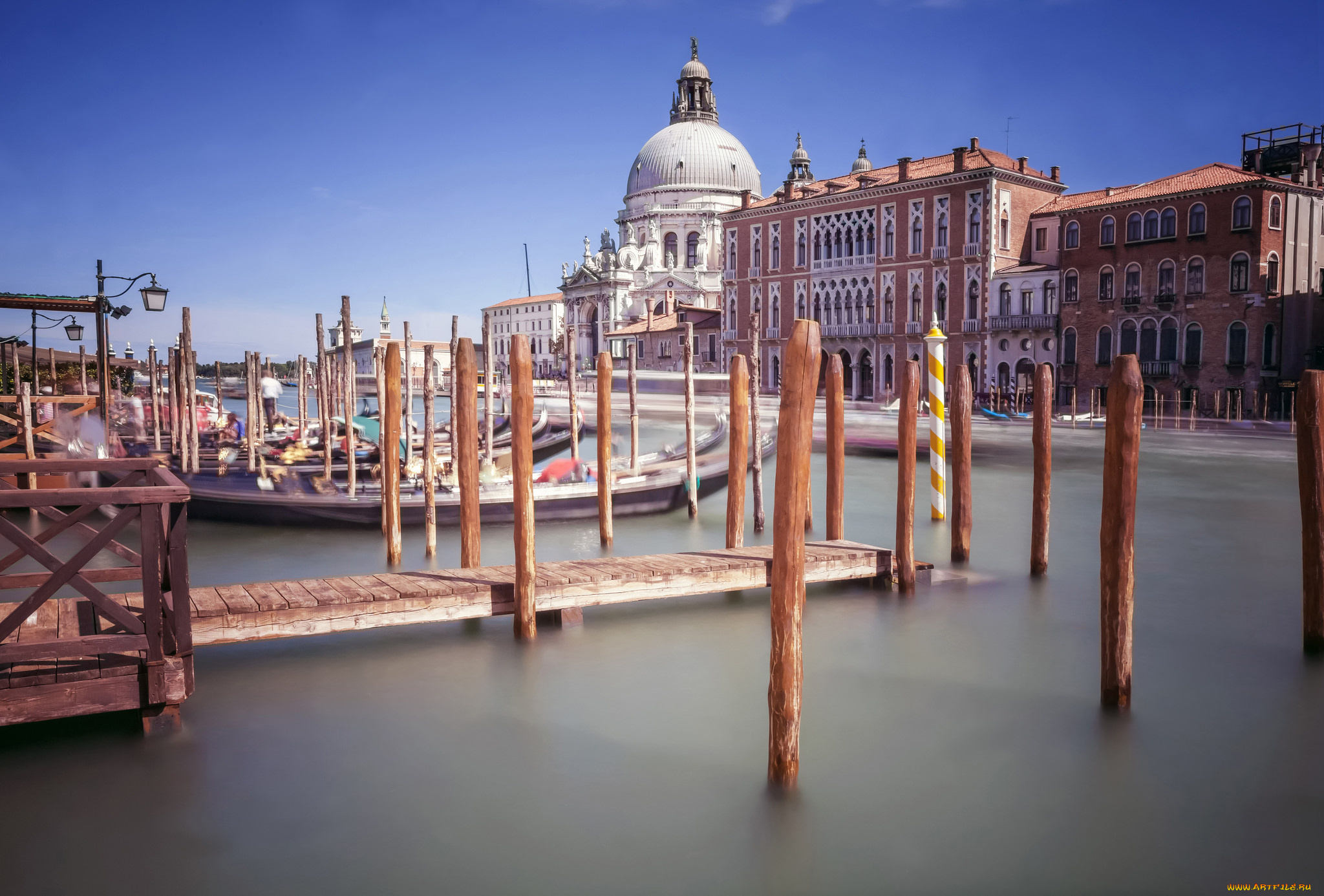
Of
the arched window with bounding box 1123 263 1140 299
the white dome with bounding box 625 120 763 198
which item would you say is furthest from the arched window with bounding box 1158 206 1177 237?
the white dome with bounding box 625 120 763 198

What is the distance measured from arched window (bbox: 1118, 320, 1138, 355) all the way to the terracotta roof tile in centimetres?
269

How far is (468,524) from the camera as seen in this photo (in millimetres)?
6379

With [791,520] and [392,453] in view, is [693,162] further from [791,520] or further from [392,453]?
[791,520]

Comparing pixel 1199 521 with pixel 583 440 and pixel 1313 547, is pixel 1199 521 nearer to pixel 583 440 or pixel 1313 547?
pixel 1313 547

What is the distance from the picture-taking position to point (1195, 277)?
21.5 meters

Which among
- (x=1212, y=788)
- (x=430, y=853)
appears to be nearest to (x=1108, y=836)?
(x=1212, y=788)

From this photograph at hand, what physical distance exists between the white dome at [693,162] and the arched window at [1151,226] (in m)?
26.2

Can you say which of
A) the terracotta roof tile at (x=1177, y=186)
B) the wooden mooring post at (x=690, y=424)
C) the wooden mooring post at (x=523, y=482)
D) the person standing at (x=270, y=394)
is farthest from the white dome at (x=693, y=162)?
the wooden mooring post at (x=523, y=482)

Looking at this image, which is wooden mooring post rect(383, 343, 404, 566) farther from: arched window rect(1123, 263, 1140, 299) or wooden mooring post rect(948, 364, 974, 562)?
arched window rect(1123, 263, 1140, 299)

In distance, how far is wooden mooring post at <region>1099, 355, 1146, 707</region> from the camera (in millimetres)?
4176

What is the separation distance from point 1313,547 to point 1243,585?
119 inches

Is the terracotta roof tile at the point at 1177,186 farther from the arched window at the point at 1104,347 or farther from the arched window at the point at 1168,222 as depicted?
the arched window at the point at 1104,347

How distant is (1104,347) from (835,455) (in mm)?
18310

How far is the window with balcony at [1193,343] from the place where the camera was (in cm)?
2145
